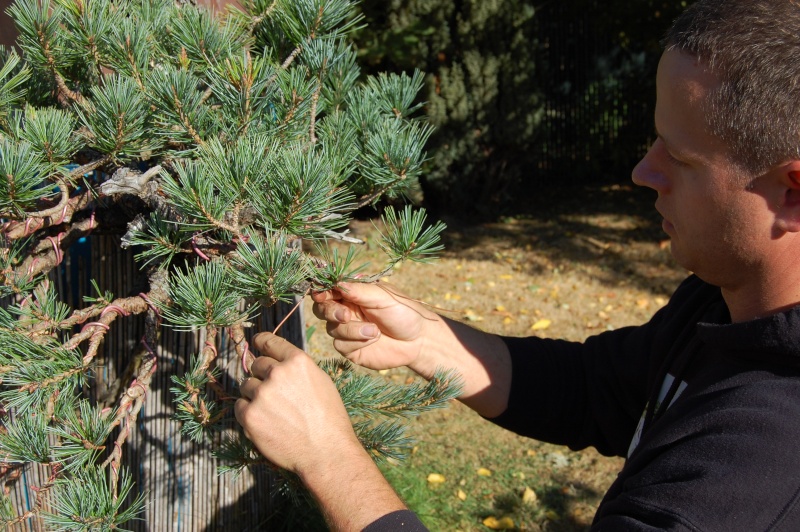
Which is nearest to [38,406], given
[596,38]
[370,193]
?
[370,193]

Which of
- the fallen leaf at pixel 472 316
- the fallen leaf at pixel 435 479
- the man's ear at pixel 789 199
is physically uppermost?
the man's ear at pixel 789 199

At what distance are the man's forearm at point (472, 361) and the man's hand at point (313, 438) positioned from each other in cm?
54

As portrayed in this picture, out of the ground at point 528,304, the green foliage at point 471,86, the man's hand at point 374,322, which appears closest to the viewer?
the man's hand at point 374,322

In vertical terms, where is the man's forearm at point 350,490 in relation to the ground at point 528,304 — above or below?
above

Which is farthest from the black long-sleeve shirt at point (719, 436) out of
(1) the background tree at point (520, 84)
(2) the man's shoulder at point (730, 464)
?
(1) the background tree at point (520, 84)

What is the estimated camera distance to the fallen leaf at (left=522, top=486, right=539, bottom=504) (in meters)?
3.31

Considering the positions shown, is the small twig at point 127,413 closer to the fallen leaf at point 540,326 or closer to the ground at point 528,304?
the ground at point 528,304

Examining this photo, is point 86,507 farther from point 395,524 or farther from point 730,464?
point 730,464

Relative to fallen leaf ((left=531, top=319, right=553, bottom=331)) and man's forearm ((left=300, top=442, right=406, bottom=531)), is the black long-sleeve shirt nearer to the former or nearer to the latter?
man's forearm ((left=300, top=442, right=406, bottom=531))

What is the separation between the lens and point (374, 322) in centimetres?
179

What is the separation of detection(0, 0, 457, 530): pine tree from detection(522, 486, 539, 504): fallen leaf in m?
1.89

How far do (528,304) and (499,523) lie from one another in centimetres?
274

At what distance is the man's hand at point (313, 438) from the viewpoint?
1.28 metres

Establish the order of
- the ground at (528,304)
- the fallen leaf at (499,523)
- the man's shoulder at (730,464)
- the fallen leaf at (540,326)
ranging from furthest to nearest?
the fallen leaf at (540,326) → the ground at (528,304) → the fallen leaf at (499,523) → the man's shoulder at (730,464)
